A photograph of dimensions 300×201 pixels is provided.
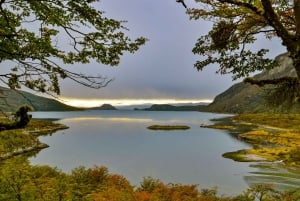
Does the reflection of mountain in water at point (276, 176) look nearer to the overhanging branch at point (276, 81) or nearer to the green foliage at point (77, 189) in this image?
the green foliage at point (77, 189)

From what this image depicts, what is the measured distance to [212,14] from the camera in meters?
11.4

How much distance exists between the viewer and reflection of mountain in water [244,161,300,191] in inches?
1368

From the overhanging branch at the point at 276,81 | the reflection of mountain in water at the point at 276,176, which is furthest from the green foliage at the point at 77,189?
the reflection of mountain in water at the point at 276,176

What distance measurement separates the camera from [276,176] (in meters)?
38.8

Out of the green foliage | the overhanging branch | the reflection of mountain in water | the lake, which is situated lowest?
the lake

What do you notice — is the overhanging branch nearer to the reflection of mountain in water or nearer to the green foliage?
the green foliage

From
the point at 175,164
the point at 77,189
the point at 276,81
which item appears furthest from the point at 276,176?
the point at 276,81

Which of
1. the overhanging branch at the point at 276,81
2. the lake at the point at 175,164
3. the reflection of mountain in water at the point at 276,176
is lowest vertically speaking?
the lake at the point at 175,164

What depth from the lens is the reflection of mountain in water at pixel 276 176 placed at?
114 feet

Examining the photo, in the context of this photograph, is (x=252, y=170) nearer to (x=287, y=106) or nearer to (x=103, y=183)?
(x=103, y=183)

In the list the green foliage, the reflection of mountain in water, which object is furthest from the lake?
the green foliage

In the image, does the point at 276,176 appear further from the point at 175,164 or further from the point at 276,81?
the point at 276,81

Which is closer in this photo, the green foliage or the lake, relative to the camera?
the green foliage

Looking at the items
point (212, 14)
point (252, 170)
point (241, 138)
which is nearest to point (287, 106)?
point (212, 14)
